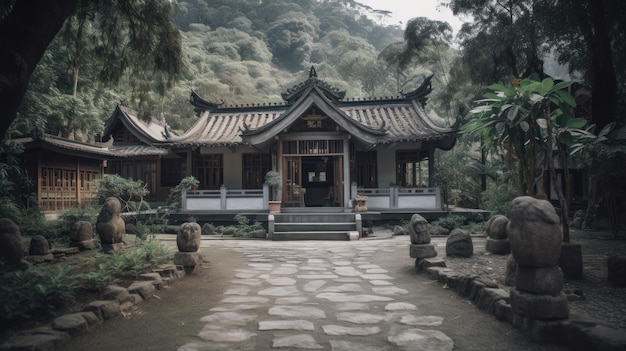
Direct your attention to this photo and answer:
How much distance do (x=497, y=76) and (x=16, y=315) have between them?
18.2 m

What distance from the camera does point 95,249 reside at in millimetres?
7789

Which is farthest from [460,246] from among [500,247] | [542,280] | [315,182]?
[315,182]

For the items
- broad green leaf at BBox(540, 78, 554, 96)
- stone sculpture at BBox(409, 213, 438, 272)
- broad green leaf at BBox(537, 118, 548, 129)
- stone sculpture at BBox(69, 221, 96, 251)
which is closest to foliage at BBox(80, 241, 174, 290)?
stone sculpture at BBox(69, 221, 96, 251)

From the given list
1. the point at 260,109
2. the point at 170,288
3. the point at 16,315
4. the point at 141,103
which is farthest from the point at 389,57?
the point at 16,315

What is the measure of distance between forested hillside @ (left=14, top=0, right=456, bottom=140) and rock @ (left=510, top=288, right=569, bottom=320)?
22.0ft

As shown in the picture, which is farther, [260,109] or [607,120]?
[260,109]

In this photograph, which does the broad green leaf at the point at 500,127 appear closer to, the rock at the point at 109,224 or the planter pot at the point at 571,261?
the planter pot at the point at 571,261

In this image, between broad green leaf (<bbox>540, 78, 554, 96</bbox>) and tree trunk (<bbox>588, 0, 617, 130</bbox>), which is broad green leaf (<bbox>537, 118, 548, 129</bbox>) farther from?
tree trunk (<bbox>588, 0, 617, 130</bbox>)

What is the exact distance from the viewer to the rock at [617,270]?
4.36 meters

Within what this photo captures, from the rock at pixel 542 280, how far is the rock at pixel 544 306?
50 millimetres

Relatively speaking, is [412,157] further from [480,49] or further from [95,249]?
[95,249]

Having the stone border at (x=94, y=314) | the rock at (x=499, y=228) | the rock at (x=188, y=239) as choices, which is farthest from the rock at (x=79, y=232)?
the rock at (x=499, y=228)

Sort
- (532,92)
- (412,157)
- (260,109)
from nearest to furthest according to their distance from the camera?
1. (532,92)
2. (412,157)
3. (260,109)

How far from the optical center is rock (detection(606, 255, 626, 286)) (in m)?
4.36
